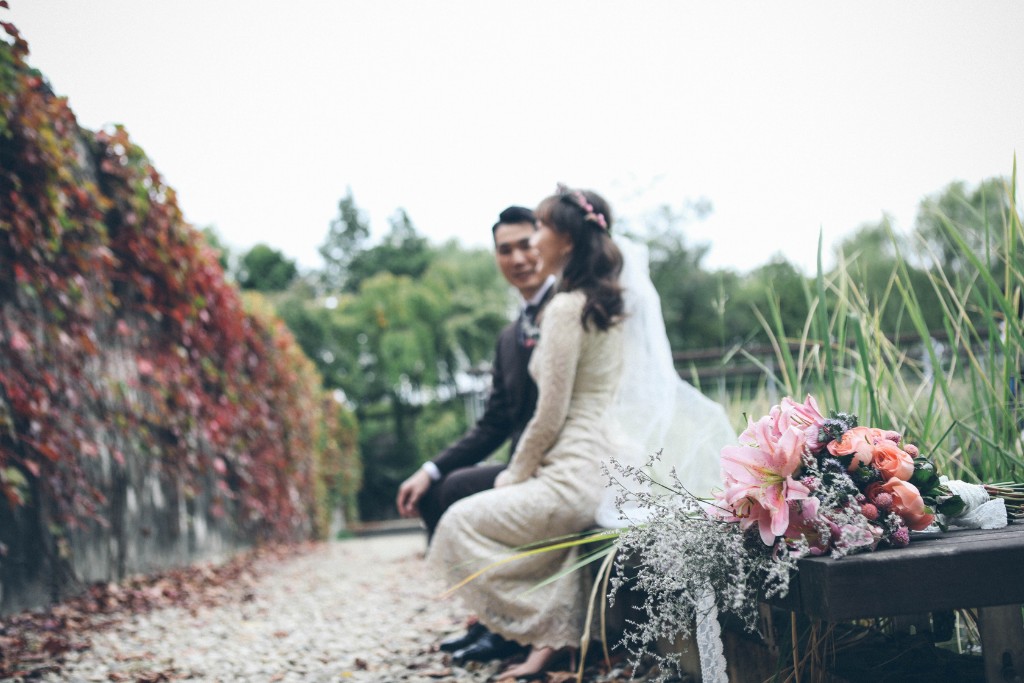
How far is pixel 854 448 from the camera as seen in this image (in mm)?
1372

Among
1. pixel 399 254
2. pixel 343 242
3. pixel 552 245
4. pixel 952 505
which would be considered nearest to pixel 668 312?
pixel 399 254

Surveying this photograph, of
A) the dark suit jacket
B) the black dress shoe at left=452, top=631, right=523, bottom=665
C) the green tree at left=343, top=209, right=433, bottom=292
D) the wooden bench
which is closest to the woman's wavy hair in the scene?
the dark suit jacket

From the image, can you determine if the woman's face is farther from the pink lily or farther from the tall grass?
the pink lily

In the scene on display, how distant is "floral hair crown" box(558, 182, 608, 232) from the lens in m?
2.82

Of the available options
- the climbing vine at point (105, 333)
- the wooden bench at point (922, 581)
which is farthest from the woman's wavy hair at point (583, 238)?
the climbing vine at point (105, 333)

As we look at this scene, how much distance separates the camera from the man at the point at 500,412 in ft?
10.2

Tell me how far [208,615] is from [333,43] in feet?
10.2

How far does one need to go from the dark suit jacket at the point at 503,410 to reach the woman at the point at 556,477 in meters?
0.44

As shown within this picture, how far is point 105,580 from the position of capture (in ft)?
14.7

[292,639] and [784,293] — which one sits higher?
[784,293]

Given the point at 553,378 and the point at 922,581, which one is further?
the point at 553,378

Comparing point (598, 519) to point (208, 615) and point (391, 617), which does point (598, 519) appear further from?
point (208, 615)

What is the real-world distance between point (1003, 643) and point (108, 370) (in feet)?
15.1

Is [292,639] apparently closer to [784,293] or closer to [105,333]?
[105,333]
